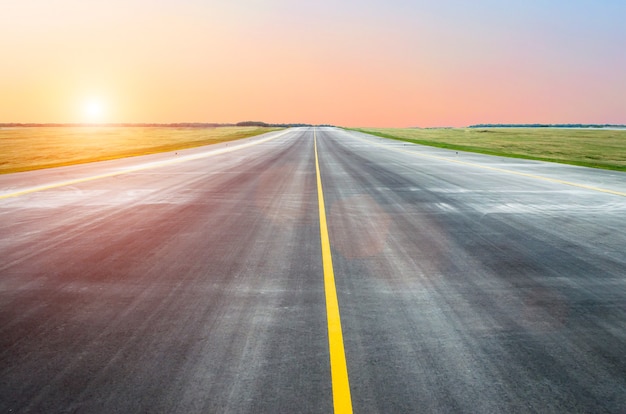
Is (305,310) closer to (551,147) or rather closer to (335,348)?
(335,348)

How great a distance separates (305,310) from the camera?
4.59 metres

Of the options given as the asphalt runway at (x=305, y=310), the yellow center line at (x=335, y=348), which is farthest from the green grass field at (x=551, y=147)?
the yellow center line at (x=335, y=348)

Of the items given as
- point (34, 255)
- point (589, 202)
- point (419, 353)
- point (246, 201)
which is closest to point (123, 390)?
point (419, 353)

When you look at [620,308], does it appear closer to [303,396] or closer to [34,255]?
[303,396]

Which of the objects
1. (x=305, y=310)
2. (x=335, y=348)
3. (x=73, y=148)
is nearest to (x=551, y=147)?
(x=73, y=148)

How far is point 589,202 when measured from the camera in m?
11.5

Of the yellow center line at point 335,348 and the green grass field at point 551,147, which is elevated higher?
the yellow center line at point 335,348

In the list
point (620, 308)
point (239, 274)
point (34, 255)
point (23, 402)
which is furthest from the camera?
point (34, 255)

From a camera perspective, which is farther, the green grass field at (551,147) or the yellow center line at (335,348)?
the green grass field at (551,147)

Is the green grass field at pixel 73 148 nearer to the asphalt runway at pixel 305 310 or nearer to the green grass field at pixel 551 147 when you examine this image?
the asphalt runway at pixel 305 310

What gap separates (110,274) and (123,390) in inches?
113

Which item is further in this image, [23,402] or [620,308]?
[620,308]

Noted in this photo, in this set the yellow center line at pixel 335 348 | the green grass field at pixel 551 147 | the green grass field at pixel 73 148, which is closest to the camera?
the yellow center line at pixel 335 348

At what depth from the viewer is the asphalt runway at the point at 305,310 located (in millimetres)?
3189
